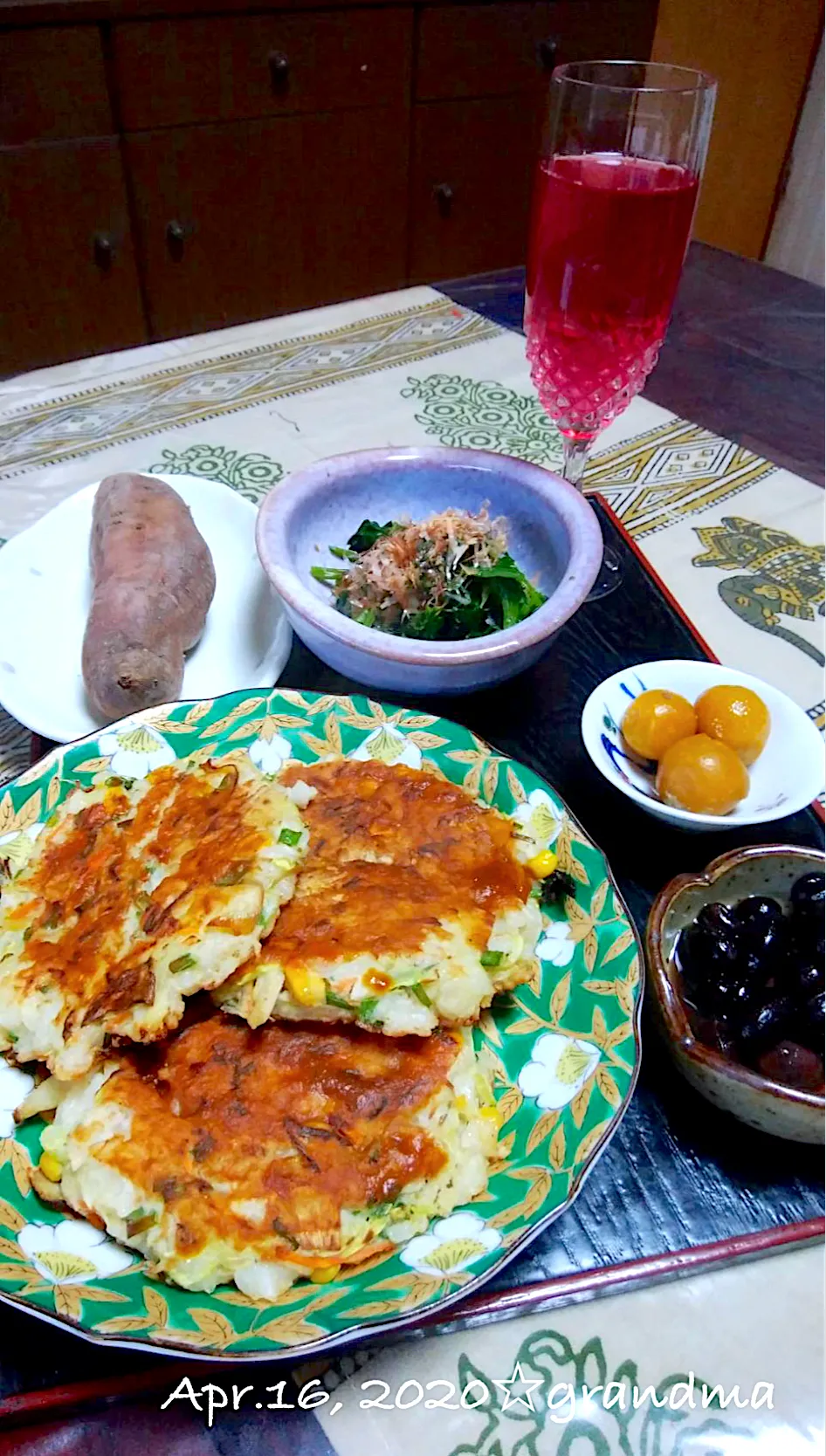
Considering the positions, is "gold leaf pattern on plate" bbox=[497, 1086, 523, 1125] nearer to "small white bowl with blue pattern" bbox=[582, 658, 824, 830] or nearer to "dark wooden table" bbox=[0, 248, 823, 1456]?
"dark wooden table" bbox=[0, 248, 823, 1456]

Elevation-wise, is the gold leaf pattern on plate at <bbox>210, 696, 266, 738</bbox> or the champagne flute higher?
the champagne flute

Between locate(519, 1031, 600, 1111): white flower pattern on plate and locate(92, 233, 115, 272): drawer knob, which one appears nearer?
locate(519, 1031, 600, 1111): white flower pattern on plate

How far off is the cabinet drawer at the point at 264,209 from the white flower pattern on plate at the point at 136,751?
5.47 ft

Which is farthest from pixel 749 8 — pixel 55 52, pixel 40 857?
pixel 55 52

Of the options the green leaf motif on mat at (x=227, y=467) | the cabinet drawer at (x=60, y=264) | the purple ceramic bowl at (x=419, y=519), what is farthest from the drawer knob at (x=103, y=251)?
the purple ceramic bowl at (x=419, y=519)

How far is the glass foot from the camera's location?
4.58 ft

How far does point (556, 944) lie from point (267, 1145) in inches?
13.1

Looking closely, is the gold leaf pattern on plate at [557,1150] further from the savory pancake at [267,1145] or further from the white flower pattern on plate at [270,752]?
the white flower pattern on plate at [270,752]

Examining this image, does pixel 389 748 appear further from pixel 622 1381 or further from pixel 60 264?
pixel 60 264

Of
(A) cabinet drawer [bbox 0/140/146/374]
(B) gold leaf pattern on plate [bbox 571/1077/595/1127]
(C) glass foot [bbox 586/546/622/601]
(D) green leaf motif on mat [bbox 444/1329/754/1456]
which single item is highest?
(A) cabinet drawer [bbox 0/140/146/374]

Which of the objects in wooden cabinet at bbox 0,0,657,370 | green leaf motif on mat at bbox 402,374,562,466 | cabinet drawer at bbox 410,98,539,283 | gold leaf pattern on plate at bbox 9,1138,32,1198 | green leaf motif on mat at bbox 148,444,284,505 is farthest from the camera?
cabinet drawer at bbox 410,98,539,283

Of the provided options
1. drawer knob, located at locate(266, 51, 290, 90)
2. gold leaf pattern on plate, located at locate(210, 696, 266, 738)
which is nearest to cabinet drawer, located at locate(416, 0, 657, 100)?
drawer knob, located at locate(266, 51, 290, 90)

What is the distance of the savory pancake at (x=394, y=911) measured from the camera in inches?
29.6

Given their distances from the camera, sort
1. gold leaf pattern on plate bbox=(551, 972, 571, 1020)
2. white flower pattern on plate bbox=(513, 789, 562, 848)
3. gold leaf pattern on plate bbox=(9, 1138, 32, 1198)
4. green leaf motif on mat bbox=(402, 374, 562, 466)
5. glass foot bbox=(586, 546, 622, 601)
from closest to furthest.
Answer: gold leaf pattern on plate bbox=(9, 1138, 32, 1198), gold leaf pattern on plate bbox=(551, 972, 571, 1020), white flower pattern on plate bbox=(513, 789, 562, 848), glass foot bbox=(586, 546, 622, 601), green leaf motif on mat bbox=(402, 374, 562, 466)
